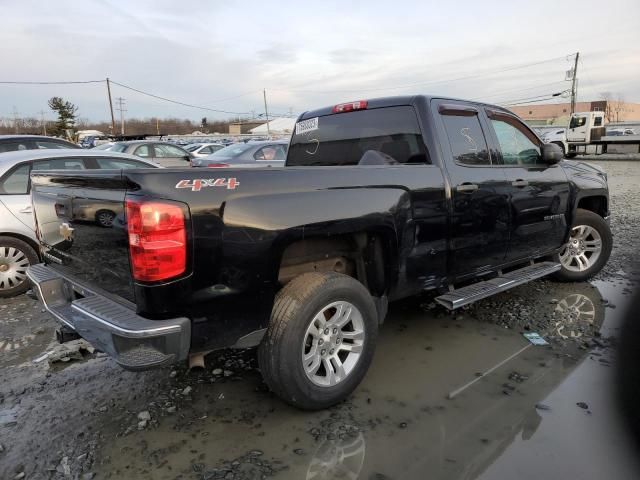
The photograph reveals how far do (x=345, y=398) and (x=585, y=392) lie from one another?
1649 millimetres

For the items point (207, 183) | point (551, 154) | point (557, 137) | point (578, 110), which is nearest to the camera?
point (207, 183)

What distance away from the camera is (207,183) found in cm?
239

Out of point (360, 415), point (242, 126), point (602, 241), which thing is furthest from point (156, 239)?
point (242, 126)

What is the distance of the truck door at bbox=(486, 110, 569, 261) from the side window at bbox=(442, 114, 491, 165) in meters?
0.24

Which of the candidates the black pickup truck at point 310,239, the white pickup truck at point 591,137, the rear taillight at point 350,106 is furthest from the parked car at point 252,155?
the white pickup truck at point 591,137

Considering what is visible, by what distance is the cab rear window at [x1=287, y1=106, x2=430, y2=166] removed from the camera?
3.71 m

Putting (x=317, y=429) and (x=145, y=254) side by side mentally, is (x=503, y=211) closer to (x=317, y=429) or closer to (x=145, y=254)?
(x=317, y=429)

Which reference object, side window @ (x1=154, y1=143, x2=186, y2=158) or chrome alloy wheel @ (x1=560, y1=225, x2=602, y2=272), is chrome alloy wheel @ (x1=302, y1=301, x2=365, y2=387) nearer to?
chrome alloy wheel @ (x1=560, y1=225, x2=602, y2=272)

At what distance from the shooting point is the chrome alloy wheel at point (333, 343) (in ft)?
9.45

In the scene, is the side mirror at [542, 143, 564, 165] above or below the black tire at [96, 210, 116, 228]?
above

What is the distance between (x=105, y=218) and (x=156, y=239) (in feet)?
1.57

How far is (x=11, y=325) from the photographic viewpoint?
456 centimetres

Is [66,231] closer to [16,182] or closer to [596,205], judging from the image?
[16,182]

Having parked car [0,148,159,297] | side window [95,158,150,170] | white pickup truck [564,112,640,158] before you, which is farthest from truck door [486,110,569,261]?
white pickup truck [564,112,640,158]
